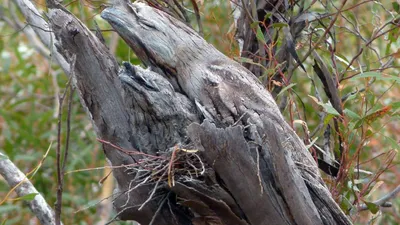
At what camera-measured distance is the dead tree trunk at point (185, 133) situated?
4.99 ft

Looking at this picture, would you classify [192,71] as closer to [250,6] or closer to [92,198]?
[250,6]

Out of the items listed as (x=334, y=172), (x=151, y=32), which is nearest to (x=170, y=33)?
(x=151, y=32)

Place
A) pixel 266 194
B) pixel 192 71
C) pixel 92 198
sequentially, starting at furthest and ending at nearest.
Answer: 1. pixel 92 198
2. pixel 192 71
3. pixel 266 194

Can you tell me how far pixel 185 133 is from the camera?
1647mm

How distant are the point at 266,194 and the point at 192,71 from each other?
43 cm

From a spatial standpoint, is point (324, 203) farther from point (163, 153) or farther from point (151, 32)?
point (151, 32)

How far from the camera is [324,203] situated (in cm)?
165

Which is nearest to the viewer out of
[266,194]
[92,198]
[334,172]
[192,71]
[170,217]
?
[266,194]

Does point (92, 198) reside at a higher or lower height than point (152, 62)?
lower

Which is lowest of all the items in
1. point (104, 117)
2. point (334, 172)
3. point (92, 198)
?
point (92, 198)

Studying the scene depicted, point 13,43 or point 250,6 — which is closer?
point 250,6

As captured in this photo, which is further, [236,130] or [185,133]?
[185,133]

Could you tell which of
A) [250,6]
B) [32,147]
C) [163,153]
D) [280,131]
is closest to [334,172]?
[280,131]

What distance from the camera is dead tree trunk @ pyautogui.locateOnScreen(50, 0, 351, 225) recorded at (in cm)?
152
